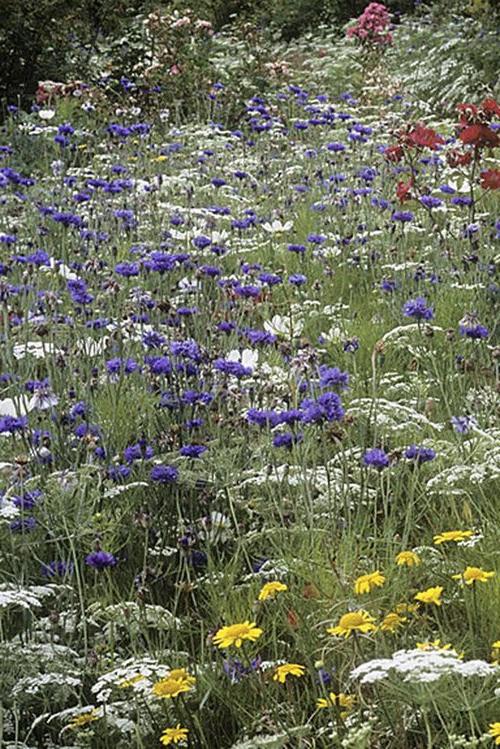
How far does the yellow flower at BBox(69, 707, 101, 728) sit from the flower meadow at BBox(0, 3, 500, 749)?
0.02 metres

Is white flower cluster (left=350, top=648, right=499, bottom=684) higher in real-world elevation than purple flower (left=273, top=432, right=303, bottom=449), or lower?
higher

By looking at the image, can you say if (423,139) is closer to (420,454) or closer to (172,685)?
(420,454)

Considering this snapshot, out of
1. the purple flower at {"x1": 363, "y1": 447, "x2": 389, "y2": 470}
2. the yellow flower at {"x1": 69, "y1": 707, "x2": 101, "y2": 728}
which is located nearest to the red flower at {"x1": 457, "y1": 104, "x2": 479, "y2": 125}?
the purple flower at {"x1": 363, "y1": 447, "x2": 389, "y2": 470}

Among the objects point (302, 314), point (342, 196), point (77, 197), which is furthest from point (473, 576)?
point (342, 196)

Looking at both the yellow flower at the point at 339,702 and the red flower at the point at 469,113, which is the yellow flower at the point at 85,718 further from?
the red flower at the point at 469,113

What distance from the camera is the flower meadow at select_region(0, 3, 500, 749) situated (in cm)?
177

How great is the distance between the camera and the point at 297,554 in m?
2.20

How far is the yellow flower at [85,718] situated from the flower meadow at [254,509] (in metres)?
0.02

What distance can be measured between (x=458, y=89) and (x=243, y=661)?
8.85 metres

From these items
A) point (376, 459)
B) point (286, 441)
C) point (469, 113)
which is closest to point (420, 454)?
point (376, 459)

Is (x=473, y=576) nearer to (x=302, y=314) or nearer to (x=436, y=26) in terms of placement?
(x=302, y=314)

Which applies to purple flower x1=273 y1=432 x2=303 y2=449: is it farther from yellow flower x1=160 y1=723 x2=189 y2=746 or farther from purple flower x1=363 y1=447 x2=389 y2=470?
yellow flower x1=160 y1=723 x2=189 y2=746

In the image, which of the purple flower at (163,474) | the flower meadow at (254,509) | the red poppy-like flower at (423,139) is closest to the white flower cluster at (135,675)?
the flower meadow at (254,509)

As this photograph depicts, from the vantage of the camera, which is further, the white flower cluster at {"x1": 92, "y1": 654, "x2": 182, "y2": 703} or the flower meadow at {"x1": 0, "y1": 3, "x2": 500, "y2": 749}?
the flower meadow at {"x1": 0, "y1": 3, "x2": 500, "y2": 749}
